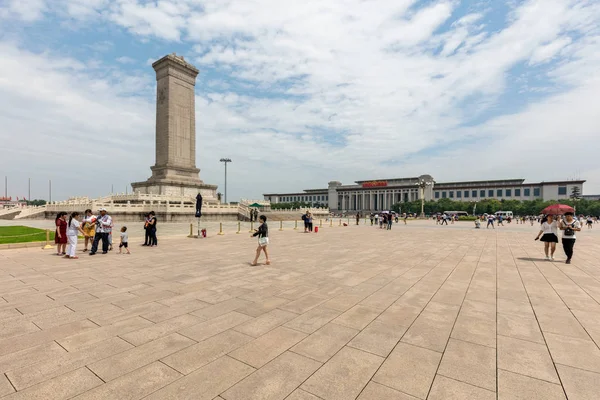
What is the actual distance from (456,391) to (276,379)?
1.99 meters

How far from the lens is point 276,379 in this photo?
3447 millimetres

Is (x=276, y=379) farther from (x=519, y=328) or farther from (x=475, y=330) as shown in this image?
(x=519, y=328)

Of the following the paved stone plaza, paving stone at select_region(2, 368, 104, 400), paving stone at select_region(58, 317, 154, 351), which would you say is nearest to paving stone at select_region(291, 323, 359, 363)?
the paved stone plaza

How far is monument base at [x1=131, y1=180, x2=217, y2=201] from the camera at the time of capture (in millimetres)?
46147

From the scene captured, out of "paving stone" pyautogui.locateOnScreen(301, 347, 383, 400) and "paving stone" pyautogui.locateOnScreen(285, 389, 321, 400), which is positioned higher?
"paving stone" pyautogui.locateOnScreen(285, 389, 321, 400)

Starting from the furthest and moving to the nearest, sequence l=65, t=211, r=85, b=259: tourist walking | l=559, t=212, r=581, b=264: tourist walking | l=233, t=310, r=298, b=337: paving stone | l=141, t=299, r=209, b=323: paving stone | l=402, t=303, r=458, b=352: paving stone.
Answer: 1. l=65, t=211, r=85, b=259: tourist walking
2. l=559, t=212, r=581, b=264: tourist walking
3. l=141, t=299, r=209, b=323: paving stone
4. l=233, t=310, r=298, b=337: paving stone
5. l=402, t=303, r=458, b=352: paving stone

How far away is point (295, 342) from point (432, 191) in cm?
13573

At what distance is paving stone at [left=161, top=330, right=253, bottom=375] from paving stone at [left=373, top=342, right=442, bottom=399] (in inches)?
79.3

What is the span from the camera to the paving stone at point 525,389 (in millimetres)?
3168

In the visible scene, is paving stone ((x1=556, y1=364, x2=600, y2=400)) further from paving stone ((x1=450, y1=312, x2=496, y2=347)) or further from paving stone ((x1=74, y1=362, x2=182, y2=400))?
paving stone ((x1=74, y1=362, x2=182, y2=400))

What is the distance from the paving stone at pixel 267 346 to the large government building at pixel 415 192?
10422 cm

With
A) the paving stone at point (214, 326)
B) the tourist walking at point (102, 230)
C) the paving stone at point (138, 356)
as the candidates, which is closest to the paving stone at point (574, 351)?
the paving stone at point (214, 326)

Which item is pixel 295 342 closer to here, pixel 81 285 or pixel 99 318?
pixel 99 318

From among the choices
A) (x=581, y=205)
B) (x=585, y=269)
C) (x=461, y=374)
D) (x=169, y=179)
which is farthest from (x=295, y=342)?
(x=581, y=205)
